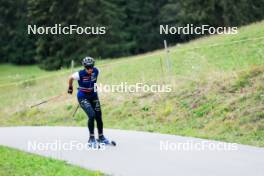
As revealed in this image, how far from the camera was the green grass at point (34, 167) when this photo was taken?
10.2 metres

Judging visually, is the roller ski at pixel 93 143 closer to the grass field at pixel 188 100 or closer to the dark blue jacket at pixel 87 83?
the dark blue jacket at pixel 87 83

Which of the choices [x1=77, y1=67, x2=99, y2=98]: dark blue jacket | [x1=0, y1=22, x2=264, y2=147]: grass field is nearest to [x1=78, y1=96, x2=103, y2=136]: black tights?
[x1=77, y1=67, x2=99, y2=98]: dark blue jacket

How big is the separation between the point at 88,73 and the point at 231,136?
3.53 m

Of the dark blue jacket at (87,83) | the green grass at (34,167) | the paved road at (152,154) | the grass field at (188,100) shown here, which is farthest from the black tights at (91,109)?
the grass field at (188,100)

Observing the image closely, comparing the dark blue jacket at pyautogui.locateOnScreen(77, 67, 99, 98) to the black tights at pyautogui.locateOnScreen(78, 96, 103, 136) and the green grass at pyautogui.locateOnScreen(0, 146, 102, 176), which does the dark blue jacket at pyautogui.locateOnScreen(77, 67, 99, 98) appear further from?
the green grass at pyautogui.locateOnScreen(0, 146, 102, 176)

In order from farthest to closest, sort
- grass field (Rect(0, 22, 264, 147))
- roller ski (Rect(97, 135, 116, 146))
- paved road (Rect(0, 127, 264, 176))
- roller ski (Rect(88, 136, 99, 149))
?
1. grass field (Rect(0, 22, 264, 147))
2. roller ski (Rect(97, 135, 116, 146))
3. roller ski (Rect(88, 136, 99, 149))
4. paved road (Rect(0, 127, 264, 176))

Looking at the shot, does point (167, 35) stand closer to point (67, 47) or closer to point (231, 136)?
point (67, 47)

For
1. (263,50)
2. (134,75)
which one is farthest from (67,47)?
(263,50)

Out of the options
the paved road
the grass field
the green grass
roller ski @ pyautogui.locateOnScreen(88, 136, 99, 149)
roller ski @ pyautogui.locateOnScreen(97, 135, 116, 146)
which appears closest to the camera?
the paved road

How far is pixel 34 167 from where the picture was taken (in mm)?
10898

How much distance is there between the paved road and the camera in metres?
9.91

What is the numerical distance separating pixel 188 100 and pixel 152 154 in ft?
18.0

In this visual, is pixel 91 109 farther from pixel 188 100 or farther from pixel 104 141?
pixel 188 100

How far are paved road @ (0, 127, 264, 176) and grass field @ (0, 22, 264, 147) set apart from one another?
96 centimetres
